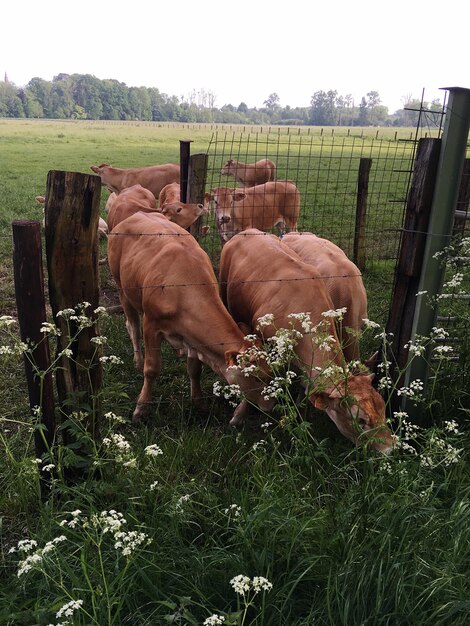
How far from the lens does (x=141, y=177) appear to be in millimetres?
14633

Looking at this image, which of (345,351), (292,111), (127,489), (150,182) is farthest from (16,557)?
(292,111)

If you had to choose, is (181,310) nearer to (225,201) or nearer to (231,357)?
(231,357)

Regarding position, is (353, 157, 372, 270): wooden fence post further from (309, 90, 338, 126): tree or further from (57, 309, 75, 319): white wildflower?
(309, 90, 338, 126): tree

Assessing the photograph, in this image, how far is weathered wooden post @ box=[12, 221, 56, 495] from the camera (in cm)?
295

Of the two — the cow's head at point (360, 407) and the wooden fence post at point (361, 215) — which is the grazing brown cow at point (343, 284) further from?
the wooden fence post at point (361, 215)

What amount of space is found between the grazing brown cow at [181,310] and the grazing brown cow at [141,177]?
9.17m

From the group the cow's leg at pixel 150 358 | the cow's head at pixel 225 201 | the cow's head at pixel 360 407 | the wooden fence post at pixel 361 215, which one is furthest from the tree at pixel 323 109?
the cow's head at pixel 360 407

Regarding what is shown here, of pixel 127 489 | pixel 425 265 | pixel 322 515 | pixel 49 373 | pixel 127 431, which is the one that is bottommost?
pixel 127 431

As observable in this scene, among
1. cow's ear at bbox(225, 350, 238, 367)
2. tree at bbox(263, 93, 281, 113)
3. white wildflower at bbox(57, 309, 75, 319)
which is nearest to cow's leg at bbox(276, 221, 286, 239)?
cow's ear at bbox(225, 350, 238, 367)

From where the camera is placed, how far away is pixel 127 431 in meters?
4.61

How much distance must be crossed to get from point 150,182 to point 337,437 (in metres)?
11.4

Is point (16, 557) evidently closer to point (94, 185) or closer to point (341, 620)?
point (341, 620)

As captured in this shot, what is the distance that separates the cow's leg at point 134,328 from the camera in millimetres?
5871

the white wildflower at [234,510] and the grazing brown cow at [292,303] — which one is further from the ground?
the grazing brown cow at [292,303]
